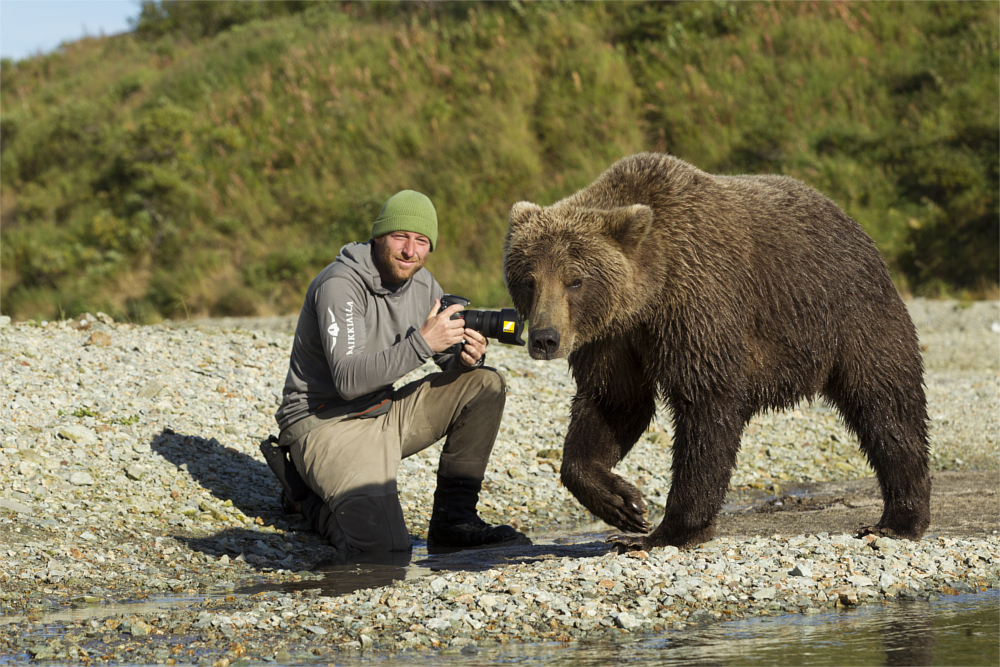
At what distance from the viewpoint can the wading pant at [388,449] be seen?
5.21 m

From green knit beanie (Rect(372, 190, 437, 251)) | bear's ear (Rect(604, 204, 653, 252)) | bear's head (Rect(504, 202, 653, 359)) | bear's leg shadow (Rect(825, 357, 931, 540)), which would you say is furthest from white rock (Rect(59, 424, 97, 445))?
bear's leg shadow (Rect(825, 357, 931, 540))

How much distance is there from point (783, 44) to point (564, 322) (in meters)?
14.8

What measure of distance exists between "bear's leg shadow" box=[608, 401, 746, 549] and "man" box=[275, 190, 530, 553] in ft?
3.57

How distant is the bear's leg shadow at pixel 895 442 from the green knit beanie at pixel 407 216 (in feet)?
7.08

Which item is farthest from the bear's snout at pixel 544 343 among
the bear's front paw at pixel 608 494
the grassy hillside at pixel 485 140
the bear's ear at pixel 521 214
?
the grassy hillside at pixel 485 140

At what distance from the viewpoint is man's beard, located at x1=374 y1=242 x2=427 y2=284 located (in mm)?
5289

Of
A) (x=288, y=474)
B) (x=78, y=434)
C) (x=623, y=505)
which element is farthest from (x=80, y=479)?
(x=623, y=505)

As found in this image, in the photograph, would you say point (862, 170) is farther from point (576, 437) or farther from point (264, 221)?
point (576, 437)

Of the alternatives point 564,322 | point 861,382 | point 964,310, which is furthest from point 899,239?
point 564,322

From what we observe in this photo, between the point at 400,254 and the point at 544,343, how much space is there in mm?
1241

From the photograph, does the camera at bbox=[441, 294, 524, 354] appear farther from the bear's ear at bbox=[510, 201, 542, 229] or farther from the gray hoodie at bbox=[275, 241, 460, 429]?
the bear's ear at bbox=[510, 201, 542, 229]

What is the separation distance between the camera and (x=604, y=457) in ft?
16.3

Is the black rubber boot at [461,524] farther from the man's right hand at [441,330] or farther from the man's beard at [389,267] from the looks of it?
the man's beard at [389,267]

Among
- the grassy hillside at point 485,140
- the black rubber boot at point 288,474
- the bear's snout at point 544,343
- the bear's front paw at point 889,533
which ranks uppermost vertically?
the grassy hillside at point 485,140
